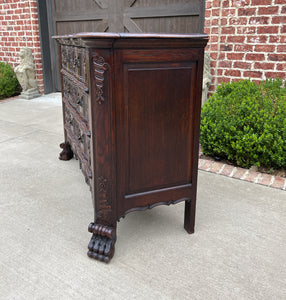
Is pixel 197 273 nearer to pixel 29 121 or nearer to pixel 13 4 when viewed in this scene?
pixel 29 121

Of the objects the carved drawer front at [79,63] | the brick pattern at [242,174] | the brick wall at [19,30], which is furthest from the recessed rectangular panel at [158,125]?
the brick wall at [19,30]

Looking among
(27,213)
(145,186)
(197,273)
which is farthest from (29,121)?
(197,273)

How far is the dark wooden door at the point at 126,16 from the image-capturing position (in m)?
5.11

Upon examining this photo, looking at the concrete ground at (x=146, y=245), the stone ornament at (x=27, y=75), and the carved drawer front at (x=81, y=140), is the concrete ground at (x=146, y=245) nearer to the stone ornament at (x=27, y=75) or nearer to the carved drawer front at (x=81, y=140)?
the carved drawer front at (x=81, y=140)

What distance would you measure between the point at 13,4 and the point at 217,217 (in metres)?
6.99

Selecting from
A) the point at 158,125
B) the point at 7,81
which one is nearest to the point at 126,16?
the point at 7,81

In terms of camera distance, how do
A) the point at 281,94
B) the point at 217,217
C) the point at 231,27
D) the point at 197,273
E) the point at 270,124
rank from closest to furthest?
the point at 197,273
the point at 217,217
the point at 270,124
the point at 281,94
the point at 231,27

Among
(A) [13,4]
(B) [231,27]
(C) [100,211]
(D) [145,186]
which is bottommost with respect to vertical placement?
(C) [100,211]

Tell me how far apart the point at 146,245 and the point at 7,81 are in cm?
643

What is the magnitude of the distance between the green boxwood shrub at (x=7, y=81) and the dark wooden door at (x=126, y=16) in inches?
46.3

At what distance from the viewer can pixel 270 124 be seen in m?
3.37

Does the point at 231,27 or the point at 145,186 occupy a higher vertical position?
the point at 231,27

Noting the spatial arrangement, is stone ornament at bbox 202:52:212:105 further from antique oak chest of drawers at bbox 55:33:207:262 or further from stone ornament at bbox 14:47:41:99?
stone ornament at bbox 14:47:41:99

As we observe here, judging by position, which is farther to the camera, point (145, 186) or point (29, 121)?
point (29, 121)
